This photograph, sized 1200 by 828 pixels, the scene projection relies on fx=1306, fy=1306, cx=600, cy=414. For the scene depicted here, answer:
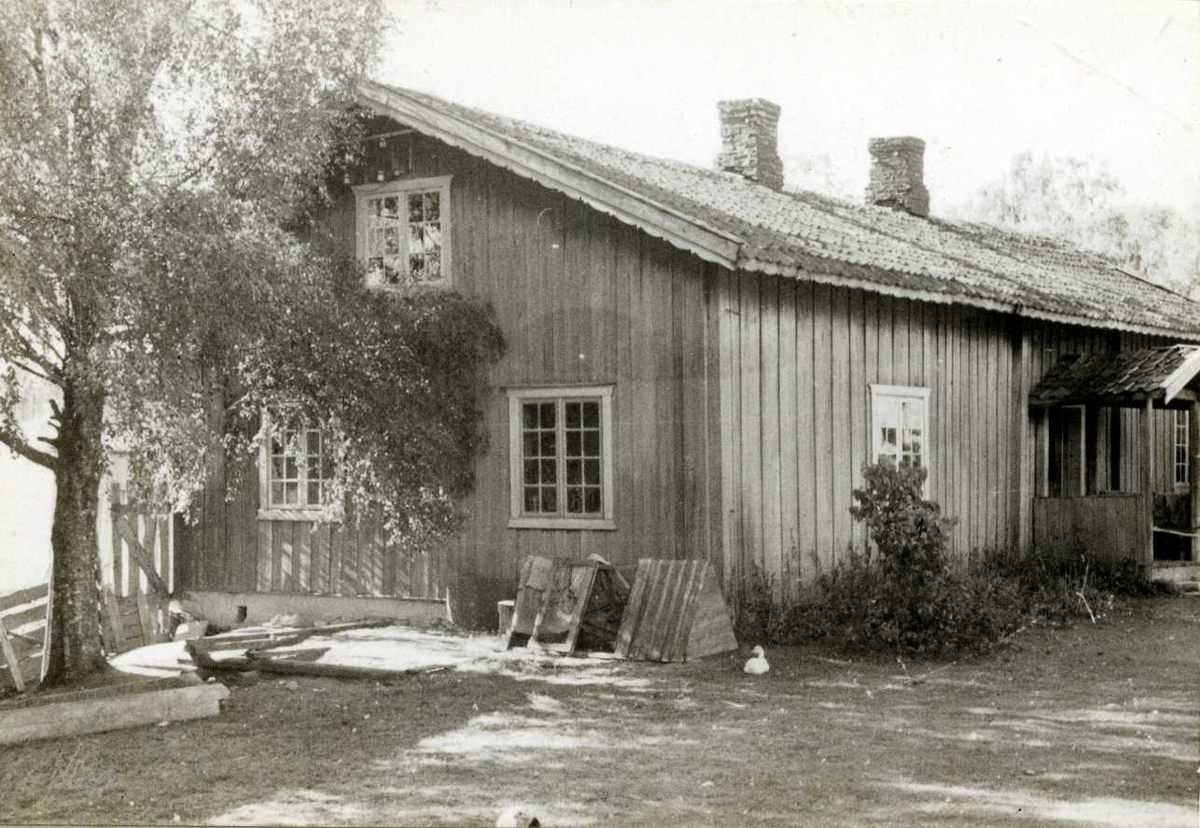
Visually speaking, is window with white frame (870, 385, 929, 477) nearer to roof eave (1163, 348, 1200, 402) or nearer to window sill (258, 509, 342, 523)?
roof eave (1163, 348, 1200, 402)

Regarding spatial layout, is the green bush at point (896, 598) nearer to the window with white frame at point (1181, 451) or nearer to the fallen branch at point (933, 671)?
the fallen branch at point (933, 671)

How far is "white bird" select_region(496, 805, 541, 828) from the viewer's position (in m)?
6.45

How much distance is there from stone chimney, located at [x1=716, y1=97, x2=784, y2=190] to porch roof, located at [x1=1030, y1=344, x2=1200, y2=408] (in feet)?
15.7

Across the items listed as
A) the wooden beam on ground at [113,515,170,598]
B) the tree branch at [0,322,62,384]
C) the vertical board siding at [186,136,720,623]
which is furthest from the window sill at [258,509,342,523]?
the tree branch at [0,322,62,384]

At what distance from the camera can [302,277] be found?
418 inches

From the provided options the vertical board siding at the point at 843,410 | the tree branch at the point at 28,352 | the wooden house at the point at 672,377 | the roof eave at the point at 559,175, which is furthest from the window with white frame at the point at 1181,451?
the tree branch at the point at 28,352

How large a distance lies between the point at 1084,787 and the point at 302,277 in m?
6.91

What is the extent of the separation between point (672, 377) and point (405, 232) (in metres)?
3.62

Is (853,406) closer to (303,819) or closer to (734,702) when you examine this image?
(734,702)

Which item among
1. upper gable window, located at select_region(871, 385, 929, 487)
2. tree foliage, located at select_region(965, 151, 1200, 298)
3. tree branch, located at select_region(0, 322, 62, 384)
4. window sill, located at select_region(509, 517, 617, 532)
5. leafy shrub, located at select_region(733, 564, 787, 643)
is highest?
tree foliage, located at select_region(965, 151, 1200, 298)

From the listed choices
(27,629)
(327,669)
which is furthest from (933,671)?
(27,629)

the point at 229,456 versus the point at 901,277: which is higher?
the point at 901,277

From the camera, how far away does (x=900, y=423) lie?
1465 centimetres

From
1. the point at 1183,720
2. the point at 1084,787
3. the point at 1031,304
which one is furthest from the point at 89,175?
the point at 1031,304
